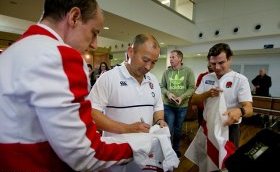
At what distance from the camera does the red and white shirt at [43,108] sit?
1.60 ft

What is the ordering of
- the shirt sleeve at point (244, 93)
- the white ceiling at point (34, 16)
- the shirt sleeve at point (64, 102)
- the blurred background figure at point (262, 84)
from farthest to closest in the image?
the blurred background figure at point (262, 84) < the white ceiling at point (34, 16) < the shirt sleeve at point (244, 93) < the shirt sleeve at point (64, 102)

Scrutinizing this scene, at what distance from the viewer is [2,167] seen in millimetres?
577

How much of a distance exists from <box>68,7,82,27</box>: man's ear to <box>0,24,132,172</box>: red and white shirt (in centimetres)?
9

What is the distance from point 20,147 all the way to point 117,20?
5131 millimetres

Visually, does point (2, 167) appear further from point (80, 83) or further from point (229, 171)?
point (229, 171)

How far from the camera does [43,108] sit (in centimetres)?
49

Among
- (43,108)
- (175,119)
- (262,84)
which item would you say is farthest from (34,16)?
(262,84)

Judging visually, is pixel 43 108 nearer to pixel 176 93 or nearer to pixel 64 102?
pixel 64 102

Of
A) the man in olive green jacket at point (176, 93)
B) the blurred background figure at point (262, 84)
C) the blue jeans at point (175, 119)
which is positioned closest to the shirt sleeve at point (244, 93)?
the man in olive green jacket at point (176, 93)

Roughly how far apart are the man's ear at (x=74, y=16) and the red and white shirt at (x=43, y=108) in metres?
0.09

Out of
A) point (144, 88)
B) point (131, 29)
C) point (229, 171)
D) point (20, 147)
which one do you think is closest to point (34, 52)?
point (20, 147)

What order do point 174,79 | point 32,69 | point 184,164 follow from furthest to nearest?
1. point 174,79
2. point 184,164
3. point 32,69

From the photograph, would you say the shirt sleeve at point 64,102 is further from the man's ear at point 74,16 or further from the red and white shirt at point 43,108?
the man's ear at point 74,16

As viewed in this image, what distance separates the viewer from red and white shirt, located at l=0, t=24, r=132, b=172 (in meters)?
0.49
